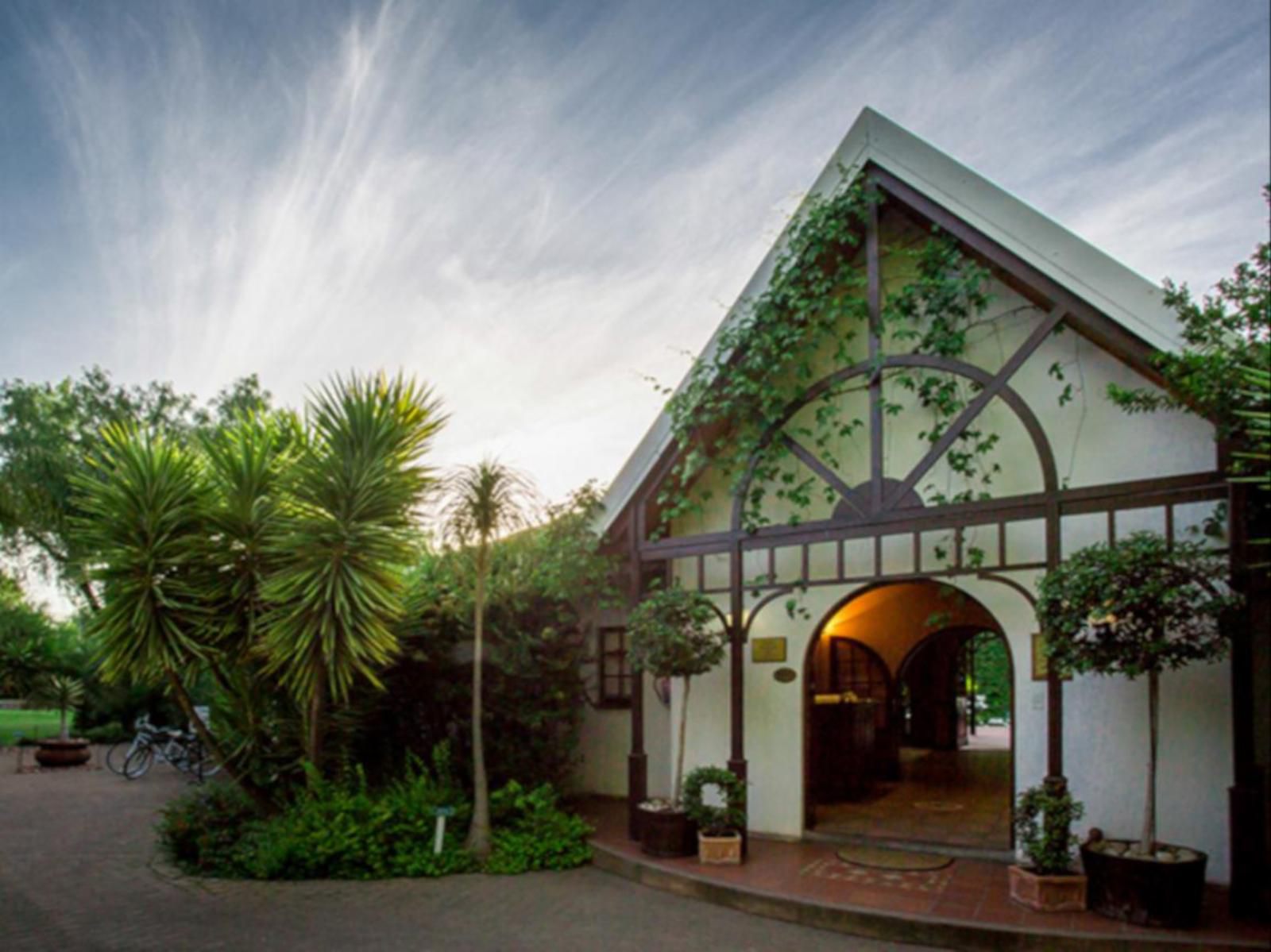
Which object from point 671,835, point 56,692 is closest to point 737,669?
point 671,835

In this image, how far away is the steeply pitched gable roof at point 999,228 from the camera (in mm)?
6867

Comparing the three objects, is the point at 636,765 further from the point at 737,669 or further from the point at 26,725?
the point at 26,725

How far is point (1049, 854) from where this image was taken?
21.1 feet

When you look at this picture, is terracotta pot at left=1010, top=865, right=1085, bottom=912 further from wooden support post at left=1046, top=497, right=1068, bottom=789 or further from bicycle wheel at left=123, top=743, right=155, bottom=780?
bicycle wheel at left=123, top=743, right=155, bottom=780

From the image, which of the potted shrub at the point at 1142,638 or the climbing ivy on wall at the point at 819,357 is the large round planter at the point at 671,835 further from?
the potted shrub at the point at 1142,638

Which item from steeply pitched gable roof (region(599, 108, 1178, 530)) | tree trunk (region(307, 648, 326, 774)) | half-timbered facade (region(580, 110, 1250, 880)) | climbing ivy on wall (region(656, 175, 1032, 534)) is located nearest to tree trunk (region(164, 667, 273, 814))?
tree trunk (region(307, 648, 326, 774))

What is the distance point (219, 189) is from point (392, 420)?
2.56 metres

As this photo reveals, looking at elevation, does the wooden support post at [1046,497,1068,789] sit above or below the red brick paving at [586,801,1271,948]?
above

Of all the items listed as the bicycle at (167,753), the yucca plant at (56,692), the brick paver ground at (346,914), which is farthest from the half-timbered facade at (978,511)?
the yucca plant at (56,692)

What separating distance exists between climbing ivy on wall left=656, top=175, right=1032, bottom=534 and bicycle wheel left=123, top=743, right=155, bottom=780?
34.9 feet

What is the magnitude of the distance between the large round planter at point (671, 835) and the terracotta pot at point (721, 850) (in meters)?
0.27

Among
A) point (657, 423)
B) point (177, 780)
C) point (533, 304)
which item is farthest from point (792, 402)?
point (177, 780)

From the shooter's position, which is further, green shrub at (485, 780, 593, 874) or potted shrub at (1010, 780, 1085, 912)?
green shrub at (485, 780, 593, 874)

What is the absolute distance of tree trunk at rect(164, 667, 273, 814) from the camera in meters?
9.10
